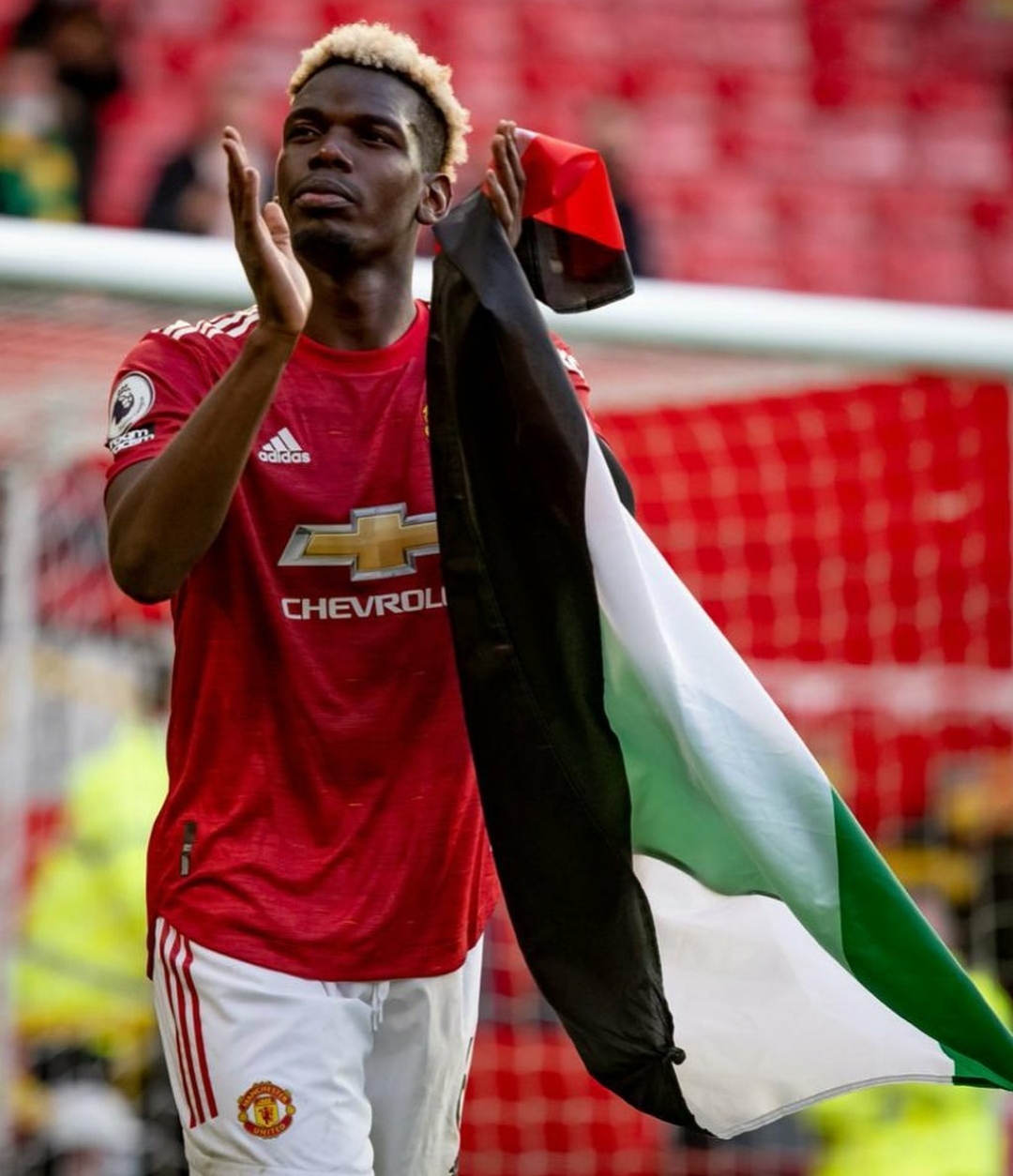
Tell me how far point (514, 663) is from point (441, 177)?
30.5 inches

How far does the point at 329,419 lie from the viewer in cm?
278

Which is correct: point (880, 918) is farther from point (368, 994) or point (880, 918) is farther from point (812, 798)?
point (368, 994)

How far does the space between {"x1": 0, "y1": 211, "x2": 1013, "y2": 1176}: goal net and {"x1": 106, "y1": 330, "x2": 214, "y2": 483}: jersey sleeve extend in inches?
54.1

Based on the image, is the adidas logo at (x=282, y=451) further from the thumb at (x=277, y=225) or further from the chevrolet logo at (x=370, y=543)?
the thumb at (x=277, y=225)

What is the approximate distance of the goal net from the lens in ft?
15.0

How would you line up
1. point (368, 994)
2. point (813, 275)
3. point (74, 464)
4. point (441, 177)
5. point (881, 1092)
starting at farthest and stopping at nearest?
1. point (813, 275)
2. point (74, 464)
3. point (881, 1092)
4. point (441, 177)
5. point (368, 994)

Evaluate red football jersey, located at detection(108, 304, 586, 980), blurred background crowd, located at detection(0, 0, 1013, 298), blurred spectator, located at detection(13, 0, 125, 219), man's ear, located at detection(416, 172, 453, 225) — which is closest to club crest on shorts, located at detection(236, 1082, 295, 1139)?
red football jersey, located at detection(108, 304, 586, 980)

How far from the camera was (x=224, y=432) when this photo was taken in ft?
7.85

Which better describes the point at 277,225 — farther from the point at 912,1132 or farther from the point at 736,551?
the point at 736,551

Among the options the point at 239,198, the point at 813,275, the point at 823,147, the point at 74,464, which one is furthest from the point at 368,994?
the point at 823,147

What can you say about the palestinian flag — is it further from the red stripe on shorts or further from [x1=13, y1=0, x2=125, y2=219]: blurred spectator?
[x1=13, y1=0, x2=125, y2=219]: blurred spectator

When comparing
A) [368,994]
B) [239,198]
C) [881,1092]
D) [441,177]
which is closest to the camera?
[239,198]

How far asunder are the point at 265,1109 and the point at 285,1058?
7 centimetres

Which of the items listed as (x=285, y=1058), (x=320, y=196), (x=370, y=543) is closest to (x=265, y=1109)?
(x=285, y=1058)
